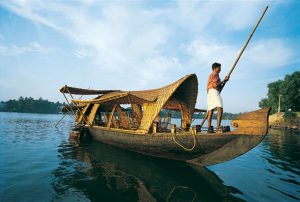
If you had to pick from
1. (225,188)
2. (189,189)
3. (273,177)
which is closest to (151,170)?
(189,189)

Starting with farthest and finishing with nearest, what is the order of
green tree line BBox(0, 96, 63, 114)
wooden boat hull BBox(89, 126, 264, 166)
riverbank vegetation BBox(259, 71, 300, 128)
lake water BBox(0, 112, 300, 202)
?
1. green tree line BBox(0, 96, 63, 114)
2. riverbank vegetation BBox(259, 71, 300, 128)
3. wooden boat hull BBox(89, 126, 264, 166)
4. lake water BBox(0, 112, 300, 202)

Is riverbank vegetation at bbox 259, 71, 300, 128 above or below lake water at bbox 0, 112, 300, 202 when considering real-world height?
above

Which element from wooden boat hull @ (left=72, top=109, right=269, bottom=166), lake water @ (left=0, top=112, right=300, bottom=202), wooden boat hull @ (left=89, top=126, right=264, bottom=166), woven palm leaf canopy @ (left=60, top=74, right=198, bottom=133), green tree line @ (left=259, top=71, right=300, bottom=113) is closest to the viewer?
lake water @ (left=0, top=112, right=300, bottom=202)

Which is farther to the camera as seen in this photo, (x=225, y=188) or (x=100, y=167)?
(x=100, y=167)

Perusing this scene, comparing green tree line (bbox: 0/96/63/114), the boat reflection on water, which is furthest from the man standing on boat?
green tree line (bbox: 0/96/63/114)

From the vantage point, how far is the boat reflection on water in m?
6.12

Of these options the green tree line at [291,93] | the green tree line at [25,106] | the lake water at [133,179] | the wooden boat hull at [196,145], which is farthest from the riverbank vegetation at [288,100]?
the green tree line at [25,106]

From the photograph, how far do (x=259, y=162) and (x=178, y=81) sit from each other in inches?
275

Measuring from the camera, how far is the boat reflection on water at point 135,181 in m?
6.12

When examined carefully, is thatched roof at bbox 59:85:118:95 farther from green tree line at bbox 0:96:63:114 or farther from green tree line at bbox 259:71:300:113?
green tree line at bbox 0:96:63:114

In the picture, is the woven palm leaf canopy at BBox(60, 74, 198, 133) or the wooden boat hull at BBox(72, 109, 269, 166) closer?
the wooden boat hull at BBox(72, 109, 269, 166)

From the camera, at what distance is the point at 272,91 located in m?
60.2

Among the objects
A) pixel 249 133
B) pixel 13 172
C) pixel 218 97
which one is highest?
pixel 218 97

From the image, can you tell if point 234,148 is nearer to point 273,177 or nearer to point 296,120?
point 273,177
